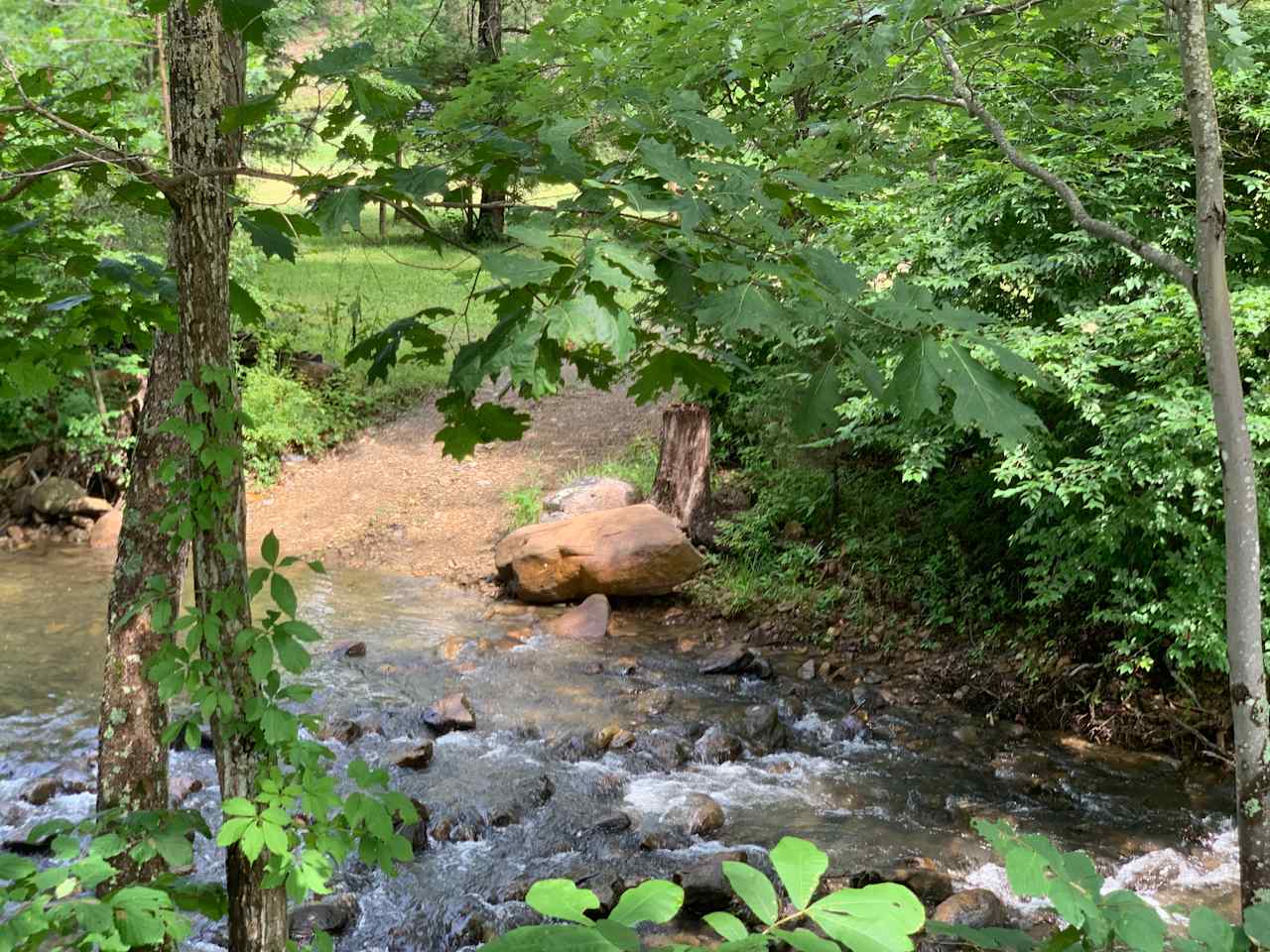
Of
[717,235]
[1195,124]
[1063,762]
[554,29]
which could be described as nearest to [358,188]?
[717,235]

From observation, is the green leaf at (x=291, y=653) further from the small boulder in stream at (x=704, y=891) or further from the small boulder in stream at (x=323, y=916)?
the small boulder in stream at (x=704, y=891)

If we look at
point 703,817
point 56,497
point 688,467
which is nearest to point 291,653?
point 703,817

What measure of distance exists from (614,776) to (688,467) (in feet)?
13.7

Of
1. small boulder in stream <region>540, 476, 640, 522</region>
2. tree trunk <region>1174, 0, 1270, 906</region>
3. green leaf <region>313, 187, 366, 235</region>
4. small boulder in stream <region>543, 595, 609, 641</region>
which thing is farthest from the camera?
small boulder in stream <region>540, 476, 640, 522</region>

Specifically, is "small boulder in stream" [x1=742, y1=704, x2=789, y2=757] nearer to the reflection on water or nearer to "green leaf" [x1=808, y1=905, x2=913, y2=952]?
the reflection on water

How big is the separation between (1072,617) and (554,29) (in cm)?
478

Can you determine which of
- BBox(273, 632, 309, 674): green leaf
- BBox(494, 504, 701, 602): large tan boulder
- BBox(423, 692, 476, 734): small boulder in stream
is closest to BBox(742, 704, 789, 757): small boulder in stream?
BBox(423, 692, 476, 734): small boulder in stream

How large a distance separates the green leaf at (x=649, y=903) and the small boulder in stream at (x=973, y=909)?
12.3ft

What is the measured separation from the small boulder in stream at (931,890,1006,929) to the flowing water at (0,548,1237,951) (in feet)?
0.90

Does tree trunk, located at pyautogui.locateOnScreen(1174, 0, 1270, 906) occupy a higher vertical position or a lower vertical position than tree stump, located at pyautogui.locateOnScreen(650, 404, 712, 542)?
higher

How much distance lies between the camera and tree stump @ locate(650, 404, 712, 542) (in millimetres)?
9648

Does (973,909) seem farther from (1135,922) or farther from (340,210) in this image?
(340,210)

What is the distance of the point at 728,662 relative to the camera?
7.63 metres

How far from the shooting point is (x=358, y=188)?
1.78 m
